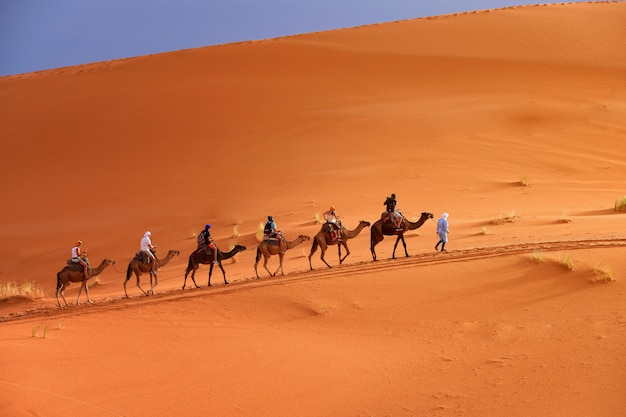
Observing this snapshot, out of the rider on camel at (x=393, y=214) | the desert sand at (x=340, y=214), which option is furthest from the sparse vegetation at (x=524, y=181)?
the rider on camel at (x=393, y=214)

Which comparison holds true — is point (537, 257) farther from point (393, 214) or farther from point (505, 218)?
point (505, 218)

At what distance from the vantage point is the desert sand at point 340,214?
11.4m

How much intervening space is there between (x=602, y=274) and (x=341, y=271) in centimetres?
601

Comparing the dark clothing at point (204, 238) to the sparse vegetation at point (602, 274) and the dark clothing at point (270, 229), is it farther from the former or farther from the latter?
the sparse vegetation at point (602, 274)

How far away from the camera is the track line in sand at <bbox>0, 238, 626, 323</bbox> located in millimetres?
16938

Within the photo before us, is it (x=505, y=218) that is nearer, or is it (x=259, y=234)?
(x=505, y=218)

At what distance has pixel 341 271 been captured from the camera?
18.0 m

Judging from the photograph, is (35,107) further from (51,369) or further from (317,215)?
(51,369)

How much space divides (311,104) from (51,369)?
32661 millimetres

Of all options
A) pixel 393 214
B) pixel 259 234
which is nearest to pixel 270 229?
pixel 393 214

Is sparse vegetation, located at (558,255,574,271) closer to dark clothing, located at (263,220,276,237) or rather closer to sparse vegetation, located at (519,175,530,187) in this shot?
dark clothing, located at (263,220,276,237)

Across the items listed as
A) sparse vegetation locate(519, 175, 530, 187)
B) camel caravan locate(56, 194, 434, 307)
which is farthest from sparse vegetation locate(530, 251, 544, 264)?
sparse vegetation locate(519, 175, 530, 187)

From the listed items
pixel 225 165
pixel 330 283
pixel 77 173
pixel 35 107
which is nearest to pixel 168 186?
pixel 225 165

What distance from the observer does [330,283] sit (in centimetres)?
1641
